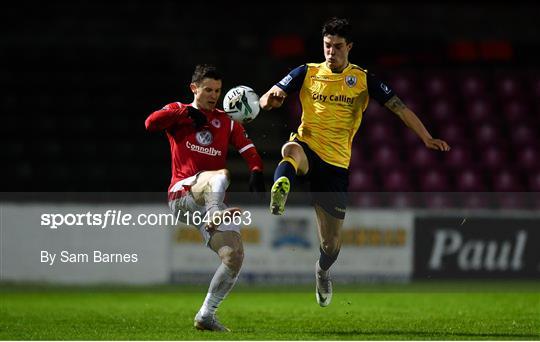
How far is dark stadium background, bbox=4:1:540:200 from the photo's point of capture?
16938 mm

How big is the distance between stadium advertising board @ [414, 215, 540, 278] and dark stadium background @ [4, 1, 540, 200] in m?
2.85

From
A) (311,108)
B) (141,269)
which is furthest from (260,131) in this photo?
(311,108)

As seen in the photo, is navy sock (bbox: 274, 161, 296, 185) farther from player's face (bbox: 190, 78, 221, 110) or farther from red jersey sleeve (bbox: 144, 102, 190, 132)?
red jersey sleeve (bbox: 144, 102, 190, 132)

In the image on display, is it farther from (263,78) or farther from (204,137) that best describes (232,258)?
(263,78)

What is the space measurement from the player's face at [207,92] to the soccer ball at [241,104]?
13 centimetres

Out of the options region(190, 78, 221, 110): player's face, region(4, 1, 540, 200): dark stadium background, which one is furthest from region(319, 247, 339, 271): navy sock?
region(4, 1, 540, 200): dark stadium background

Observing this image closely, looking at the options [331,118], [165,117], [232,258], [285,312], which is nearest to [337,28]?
[331,118]

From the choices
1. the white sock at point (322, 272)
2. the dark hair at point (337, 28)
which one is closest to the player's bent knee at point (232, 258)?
the white sock at point (322, 272)

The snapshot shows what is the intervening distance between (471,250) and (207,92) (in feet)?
23.9

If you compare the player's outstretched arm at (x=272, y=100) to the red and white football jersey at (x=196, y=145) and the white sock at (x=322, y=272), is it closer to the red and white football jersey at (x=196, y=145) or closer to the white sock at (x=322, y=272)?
the red and white football jersey at (x=196, y=145)

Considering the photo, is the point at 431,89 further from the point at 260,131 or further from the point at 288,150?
the point at 288,150

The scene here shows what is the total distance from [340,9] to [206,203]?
37.2ft

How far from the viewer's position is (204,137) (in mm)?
8227

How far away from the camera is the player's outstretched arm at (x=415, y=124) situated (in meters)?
8.27
